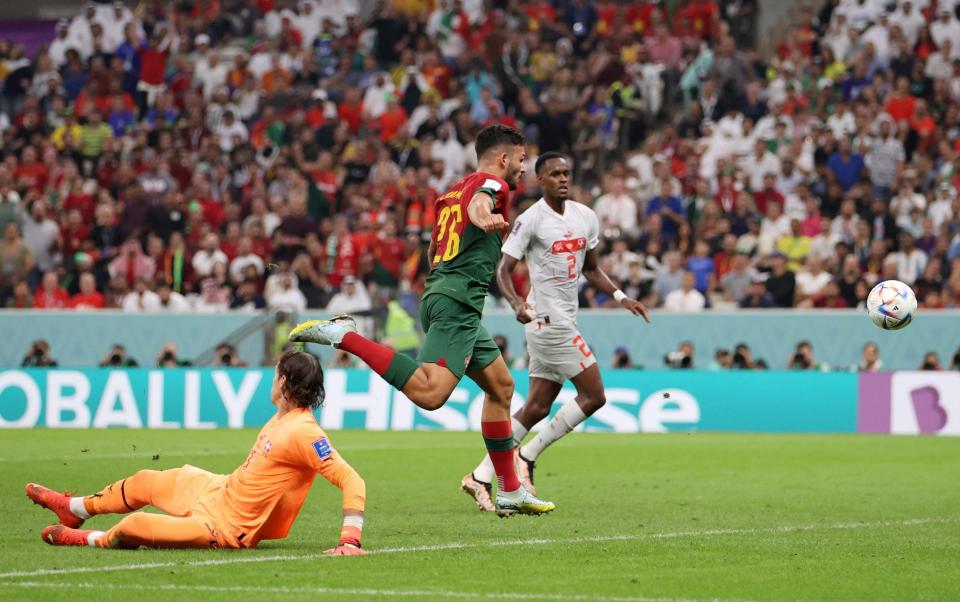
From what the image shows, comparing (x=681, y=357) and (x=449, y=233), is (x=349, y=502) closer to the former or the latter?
(x=449, y=233)

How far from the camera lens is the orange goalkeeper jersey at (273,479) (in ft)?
26.5

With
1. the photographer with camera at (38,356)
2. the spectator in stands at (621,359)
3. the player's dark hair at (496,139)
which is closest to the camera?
the player's dark hair at (496,139)

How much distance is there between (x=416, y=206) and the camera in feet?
82.6

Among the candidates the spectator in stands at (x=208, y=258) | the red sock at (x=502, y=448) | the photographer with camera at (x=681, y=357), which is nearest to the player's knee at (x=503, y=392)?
the red sock at (x=502, y=448)

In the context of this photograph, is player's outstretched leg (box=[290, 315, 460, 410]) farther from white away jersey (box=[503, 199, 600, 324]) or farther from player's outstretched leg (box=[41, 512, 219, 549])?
white away jersey (box=[503, 199, 600, 324])

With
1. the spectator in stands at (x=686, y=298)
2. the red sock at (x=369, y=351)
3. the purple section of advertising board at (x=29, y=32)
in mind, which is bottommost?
the spectator in stands at (x=686, y=298)

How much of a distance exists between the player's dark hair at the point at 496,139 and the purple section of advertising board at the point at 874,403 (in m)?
11.4

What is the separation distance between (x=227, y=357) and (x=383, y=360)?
1350 centimetres

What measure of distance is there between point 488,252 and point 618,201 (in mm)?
14561

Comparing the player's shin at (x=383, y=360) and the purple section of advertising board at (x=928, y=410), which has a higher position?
the player's shin at (x=383, y=360)

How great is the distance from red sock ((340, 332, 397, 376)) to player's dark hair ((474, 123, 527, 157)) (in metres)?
1.50

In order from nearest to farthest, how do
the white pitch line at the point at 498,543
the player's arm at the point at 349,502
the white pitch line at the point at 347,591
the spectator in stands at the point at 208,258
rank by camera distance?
the white pitch line at the point at 347,591 < the white pitch line at the point at 498,543 < the player's arm at the point at 349,502 < the spectator in stands at the point at 208,258

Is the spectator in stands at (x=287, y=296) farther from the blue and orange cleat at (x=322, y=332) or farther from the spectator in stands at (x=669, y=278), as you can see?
the blue and orange cleat at (x=322, y=332)

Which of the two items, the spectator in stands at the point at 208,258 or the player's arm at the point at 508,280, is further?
the spectator in stands at the point at 208,258
